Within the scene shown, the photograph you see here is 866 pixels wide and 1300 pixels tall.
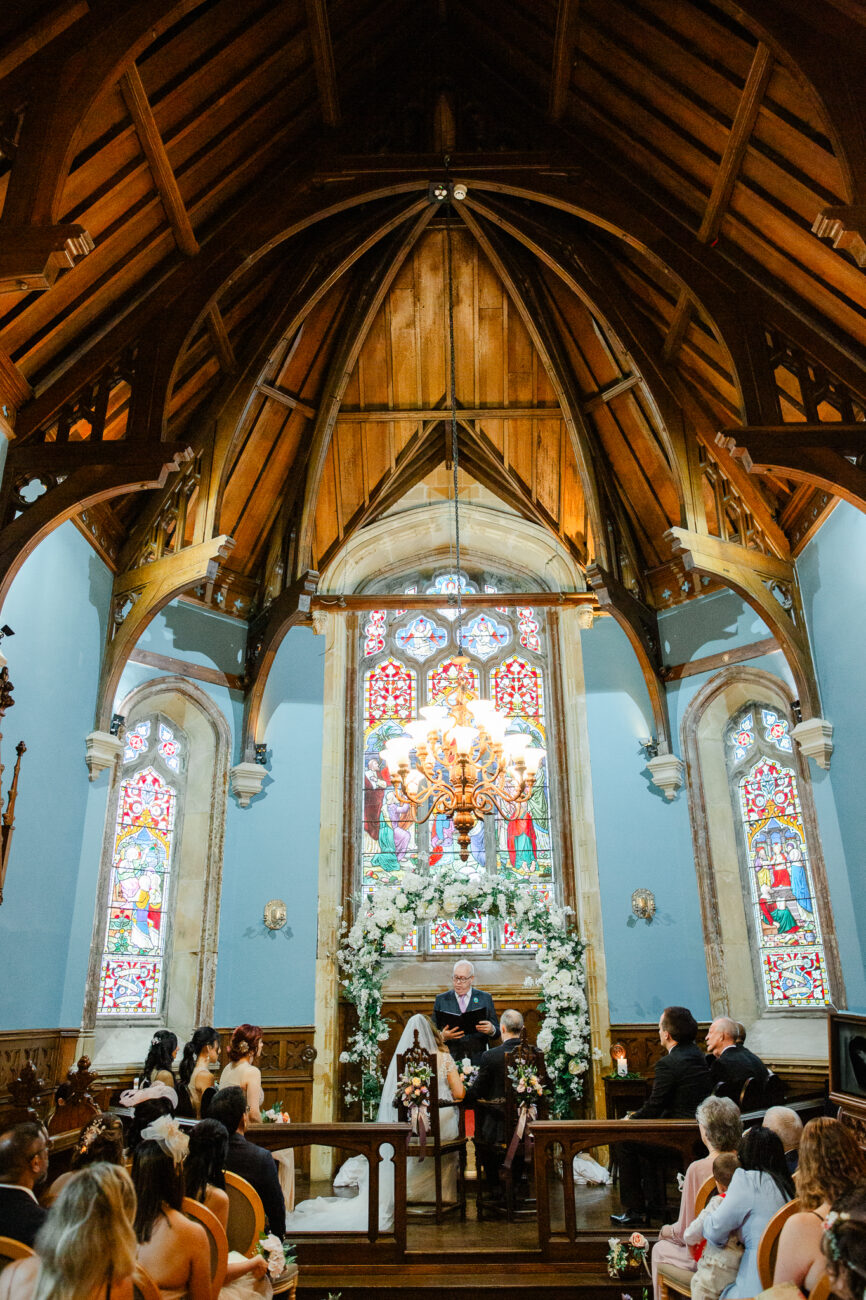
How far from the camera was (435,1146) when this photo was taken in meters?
6.78

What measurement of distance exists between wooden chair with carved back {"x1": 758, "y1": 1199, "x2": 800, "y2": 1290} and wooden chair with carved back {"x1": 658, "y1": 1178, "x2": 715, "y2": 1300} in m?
0.64

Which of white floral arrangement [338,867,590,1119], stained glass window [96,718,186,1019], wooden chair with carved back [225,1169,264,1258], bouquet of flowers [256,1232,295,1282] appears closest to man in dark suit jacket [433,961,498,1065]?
white floral arrangement [338,867,590,1119]

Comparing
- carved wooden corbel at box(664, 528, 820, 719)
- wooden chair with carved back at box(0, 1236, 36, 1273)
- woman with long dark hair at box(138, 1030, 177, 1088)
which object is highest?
carved wooden corbel at box(664, 528, 820, 719)

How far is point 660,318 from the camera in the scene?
29.2 feet

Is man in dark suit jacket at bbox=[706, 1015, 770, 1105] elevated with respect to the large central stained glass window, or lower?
lower

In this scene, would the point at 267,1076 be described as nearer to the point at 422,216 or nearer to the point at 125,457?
the point at 125,457

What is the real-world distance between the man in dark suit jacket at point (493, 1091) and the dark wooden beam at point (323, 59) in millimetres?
7254

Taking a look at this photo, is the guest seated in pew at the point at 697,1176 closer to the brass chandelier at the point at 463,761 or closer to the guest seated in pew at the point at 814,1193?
the guest seated in pew at the point at 814,1193

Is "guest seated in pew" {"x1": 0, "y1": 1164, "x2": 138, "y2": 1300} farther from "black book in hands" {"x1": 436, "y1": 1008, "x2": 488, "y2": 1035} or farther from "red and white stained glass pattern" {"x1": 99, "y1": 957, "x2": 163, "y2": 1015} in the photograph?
"red and white stained glass pattern" {"x1": 99, "y1": 957, "x2": 163, "y2": 1015}

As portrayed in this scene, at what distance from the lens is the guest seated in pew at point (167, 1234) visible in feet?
11.0

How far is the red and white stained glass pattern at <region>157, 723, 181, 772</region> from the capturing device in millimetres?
10508

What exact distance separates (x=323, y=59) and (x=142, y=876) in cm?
749

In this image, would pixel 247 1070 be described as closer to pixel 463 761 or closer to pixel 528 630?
pixel 463 761

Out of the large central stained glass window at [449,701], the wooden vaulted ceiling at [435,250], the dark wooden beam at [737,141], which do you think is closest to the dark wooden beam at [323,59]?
the wooden vaulted ceiling at [435,250]
